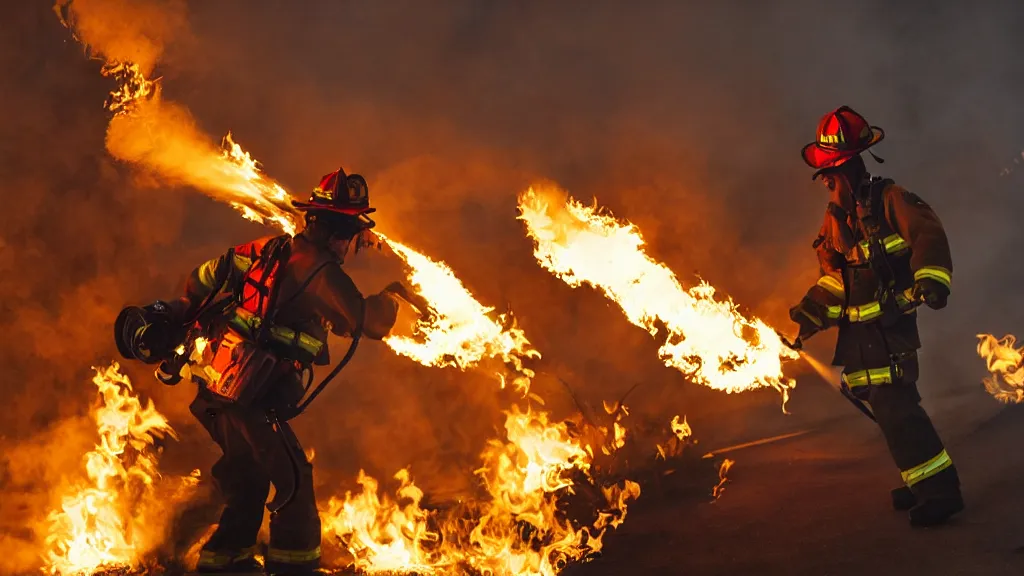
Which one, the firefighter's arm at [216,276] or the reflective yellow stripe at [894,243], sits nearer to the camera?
the reflective yellow stripe at [894,243]

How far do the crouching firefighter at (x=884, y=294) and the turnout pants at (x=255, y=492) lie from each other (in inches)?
123

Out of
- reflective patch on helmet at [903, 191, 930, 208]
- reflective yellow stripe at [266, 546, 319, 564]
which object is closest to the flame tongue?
reflective yellow stripe at [266, 546, 319, 564]

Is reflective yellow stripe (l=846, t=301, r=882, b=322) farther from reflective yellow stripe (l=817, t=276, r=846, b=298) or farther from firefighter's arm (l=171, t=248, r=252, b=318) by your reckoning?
firefighter's arm (l=171, t=248, r=252, b=318)

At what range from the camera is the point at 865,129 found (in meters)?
4.56

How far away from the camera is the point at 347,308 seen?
4.42 metres

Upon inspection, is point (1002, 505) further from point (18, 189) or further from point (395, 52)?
point (18, 189)

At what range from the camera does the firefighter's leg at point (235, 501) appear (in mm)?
4316

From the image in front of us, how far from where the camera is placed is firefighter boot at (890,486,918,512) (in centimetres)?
467

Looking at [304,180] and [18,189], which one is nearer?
[18,189]

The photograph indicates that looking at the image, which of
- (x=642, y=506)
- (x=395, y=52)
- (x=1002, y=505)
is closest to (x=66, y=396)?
(x=395, y=52)

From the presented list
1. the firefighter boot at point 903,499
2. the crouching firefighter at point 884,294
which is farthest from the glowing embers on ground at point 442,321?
the firefighter boot at point 903,499

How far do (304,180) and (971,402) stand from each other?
7.57 metres

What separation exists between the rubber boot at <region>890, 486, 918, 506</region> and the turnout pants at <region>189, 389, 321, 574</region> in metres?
3.44

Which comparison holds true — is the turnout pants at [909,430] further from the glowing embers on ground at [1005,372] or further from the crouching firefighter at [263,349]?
the glowing embers on ground at [1005,372]
